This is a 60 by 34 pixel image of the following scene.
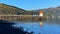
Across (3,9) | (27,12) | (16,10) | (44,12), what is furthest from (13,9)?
(44,12)

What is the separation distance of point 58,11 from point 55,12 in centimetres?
887

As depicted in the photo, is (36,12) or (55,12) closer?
(36,12)

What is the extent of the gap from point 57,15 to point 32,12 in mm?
34165

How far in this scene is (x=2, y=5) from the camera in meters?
171

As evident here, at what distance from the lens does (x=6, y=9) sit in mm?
162000

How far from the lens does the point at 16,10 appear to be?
168 meters

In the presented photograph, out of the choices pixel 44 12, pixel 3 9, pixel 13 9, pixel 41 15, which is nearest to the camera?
pixel 41 15

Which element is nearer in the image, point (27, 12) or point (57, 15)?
point (27, 12)

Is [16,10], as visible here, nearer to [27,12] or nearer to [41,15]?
[27,12]

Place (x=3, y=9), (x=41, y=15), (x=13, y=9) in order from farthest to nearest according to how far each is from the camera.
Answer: (x=13, y=9), (x=3, y=9), (x=41, y=15)

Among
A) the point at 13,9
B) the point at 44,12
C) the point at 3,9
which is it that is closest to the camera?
the point at 44,12

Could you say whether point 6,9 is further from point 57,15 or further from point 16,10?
point 57,15

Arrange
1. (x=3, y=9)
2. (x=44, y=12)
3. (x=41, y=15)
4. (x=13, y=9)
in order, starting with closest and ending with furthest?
(x=41, y=15) → (x=44, y=12) → (x=3, y=9) → (x=13, y=9)

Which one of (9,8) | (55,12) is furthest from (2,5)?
(55,12)
